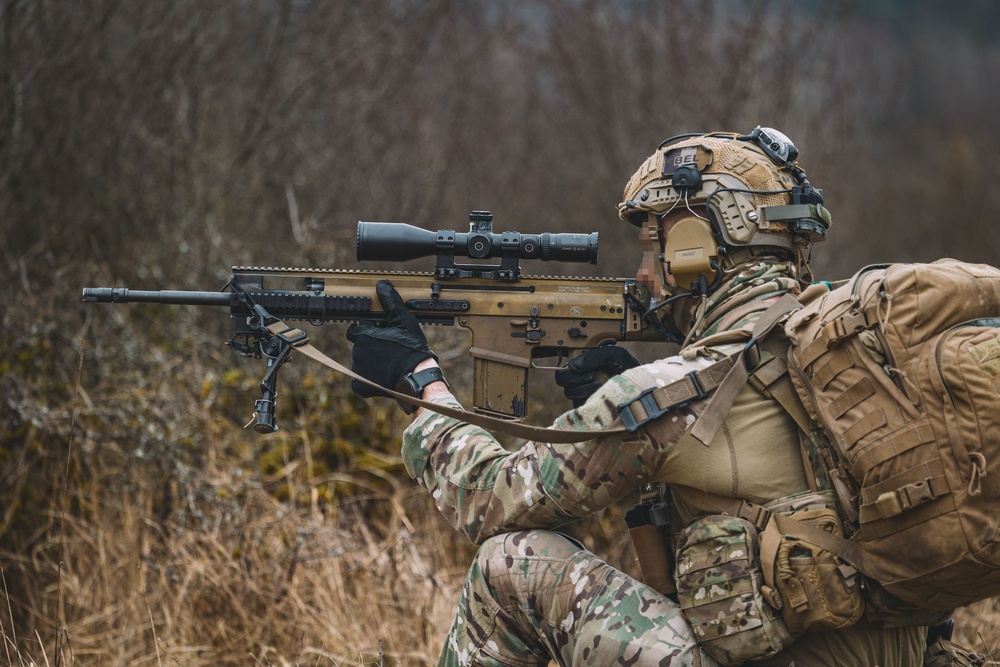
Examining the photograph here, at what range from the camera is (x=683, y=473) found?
281 cm

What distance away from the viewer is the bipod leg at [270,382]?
364 cm

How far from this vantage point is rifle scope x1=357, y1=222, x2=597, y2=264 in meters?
3.84

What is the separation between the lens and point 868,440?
2545mm

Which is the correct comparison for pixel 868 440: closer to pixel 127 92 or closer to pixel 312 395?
pixel 312 395

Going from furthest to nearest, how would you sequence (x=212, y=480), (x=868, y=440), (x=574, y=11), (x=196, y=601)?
(x=574, y=11), (x=212, y=480), (x=196, y=601), (x=868, y=440)

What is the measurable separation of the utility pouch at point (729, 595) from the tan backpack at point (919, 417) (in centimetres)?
28

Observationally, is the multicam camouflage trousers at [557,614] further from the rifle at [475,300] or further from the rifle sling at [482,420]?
the rifle at [475,300]

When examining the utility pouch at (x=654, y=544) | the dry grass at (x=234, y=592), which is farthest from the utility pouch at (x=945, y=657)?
the dry grass at (x=234, y=592)

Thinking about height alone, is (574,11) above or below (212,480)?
above

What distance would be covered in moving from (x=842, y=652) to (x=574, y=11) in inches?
398

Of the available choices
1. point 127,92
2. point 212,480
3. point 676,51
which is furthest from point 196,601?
point 676,51

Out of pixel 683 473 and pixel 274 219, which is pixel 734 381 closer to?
pixel 683 473

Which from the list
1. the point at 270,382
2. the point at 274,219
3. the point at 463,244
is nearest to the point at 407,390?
the point at 270,382

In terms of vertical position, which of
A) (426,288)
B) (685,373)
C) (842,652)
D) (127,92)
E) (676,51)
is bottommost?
(842,652)
